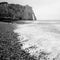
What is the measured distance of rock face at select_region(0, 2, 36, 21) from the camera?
66.8 m

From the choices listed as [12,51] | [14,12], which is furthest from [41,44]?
[14,12]

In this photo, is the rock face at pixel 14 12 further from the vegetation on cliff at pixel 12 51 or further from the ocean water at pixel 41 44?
the vegetation on cliff at pixel 12 51

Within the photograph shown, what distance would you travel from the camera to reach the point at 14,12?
76.1 metres

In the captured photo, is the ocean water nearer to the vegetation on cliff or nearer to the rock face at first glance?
the vegetation on cliff

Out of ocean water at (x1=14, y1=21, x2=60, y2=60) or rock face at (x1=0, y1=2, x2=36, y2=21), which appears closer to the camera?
ocean water at (x1=14, y1=21, x2=60, y2=60)

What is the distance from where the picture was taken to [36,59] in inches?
139

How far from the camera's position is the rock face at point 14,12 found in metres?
66.8

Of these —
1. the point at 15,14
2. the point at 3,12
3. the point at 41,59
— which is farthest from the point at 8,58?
the point at 15,14

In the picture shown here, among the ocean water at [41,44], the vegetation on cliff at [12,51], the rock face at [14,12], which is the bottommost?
the ocean water at [41,44]

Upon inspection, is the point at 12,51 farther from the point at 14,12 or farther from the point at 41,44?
the point at 14,12

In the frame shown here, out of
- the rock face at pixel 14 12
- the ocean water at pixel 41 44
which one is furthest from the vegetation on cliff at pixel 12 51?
the rock face at pixel 14 12

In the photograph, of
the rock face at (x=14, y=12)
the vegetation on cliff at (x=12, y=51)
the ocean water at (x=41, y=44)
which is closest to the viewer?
the vegetation on cliff at (x=12, y=51)

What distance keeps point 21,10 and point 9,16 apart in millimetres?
17488

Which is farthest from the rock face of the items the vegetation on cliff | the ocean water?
the vegetation on cliff
